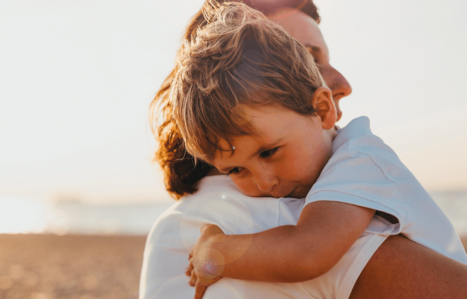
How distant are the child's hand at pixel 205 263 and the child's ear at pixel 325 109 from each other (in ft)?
2.26

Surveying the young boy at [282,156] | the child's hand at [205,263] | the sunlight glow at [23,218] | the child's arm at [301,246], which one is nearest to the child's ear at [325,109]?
the young boy at [282,156]

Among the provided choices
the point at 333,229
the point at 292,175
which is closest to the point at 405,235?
the point at 333,229

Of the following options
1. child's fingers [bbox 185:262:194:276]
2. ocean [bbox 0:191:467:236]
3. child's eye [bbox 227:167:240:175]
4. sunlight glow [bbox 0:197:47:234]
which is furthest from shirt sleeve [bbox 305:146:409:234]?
sunlight glow [bbox 0:197:47:234]

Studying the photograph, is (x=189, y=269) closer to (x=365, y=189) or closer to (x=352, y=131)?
(x=365, y=189)

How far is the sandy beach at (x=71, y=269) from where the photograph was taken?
26.4 ft

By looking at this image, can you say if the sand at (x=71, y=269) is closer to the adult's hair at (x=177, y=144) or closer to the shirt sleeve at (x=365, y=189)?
the adult's hair at (x=177, y=144)

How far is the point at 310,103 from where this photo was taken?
159cm

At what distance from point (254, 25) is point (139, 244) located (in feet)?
49.4

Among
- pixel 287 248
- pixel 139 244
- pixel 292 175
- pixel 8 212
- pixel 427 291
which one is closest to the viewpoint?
pixel 427 291

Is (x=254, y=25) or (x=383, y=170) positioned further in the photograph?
(x=254, y=25)

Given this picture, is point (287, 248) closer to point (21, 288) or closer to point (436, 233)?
point (436, 233)

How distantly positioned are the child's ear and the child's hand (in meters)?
0.69

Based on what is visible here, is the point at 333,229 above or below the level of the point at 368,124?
below

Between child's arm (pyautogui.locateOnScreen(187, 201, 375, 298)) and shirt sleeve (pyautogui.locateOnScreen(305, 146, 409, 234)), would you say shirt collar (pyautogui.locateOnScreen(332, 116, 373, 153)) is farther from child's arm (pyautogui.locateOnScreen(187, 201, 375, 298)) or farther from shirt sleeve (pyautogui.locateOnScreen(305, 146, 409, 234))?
child's arm (pyautogui.locateOnScreen(187, 201, 375, 298))
